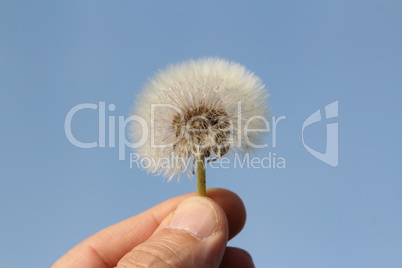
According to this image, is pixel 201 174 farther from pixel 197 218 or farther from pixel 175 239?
pixel 175 239

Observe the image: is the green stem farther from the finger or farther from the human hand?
the finger

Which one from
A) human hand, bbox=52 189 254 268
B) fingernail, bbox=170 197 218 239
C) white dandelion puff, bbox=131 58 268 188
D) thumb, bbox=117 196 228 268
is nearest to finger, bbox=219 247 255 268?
human hand, bbox=52 189 254 268

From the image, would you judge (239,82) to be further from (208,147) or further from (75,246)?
(75,246)

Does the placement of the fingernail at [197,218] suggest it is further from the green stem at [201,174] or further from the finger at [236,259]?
the finger at [236,259]

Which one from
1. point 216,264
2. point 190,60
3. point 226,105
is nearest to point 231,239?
point 216,264

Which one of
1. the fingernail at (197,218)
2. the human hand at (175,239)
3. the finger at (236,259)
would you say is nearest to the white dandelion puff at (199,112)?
the fingernail at (197,218)
